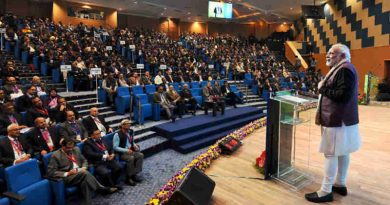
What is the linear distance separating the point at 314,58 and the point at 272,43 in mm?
4784

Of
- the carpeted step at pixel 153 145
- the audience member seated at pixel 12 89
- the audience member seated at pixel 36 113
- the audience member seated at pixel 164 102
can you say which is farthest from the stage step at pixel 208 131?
the audience member seated at pixel 12 89

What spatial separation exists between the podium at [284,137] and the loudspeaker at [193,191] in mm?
682

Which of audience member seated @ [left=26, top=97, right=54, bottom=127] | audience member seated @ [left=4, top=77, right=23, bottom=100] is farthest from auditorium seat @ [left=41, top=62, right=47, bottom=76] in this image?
audience member seated @ [left=26, top=97, right=54, bottom=127]

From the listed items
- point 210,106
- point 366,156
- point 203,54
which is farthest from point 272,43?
point 366,156

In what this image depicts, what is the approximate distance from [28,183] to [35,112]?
204 cm

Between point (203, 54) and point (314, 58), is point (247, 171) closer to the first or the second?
point (203, 54)

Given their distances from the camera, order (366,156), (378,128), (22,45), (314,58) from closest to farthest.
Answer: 1. (366,156)
2. (378,128)
3. (22,45)
4. (314,58)

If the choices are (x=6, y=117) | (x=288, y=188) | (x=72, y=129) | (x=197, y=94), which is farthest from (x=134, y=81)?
(x=288, y=188)

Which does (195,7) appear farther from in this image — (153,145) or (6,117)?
(6,117)

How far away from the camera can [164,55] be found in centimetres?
1230

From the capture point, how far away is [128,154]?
443 cm

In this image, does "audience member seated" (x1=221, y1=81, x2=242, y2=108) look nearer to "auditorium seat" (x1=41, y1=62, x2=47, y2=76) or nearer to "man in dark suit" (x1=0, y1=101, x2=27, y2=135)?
"auditorium seat" (x1=41, y1=62, x2=47, y2=76)

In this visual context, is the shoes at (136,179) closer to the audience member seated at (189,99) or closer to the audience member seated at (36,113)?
the audience member seated at (36,113)

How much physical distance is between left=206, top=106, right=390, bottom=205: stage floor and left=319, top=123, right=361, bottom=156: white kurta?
45cm
